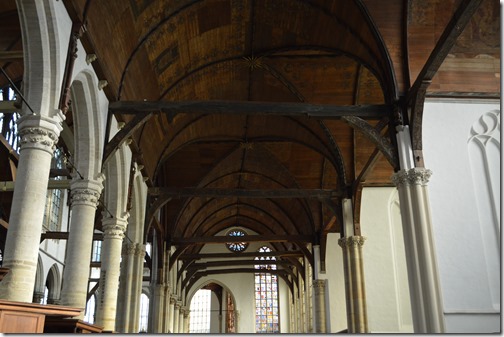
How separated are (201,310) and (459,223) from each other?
38312 millimetres

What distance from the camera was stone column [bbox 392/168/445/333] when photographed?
10953 mm

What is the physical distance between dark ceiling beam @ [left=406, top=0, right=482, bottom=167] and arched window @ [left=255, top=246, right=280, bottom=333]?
29.3 meters

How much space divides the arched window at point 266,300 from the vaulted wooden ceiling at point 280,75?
19.0 meters

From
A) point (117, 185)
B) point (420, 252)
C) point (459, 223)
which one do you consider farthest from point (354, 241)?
point (117, 185)

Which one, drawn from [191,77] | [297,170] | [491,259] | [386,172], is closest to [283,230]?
[297,170]

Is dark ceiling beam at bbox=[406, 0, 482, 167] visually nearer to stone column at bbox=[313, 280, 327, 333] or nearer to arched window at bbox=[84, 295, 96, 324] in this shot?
stone column at bbox=[313, 280, 327, 333]

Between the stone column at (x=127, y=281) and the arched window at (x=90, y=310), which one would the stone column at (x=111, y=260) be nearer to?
the stone column at (x=127, y=281)

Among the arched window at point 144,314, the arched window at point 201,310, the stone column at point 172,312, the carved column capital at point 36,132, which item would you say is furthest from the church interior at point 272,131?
the arched window at point 201,310

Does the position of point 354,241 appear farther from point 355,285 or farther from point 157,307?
point 157,307

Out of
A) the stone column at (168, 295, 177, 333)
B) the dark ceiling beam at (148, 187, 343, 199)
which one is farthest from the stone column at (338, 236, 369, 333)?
the stone column at (168, 295, 177, 333)

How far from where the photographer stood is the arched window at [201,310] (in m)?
47.0

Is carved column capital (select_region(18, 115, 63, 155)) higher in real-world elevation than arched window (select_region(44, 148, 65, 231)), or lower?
lower

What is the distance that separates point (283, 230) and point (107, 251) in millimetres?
19189

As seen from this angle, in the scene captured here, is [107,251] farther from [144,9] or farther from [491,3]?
[491,3]
